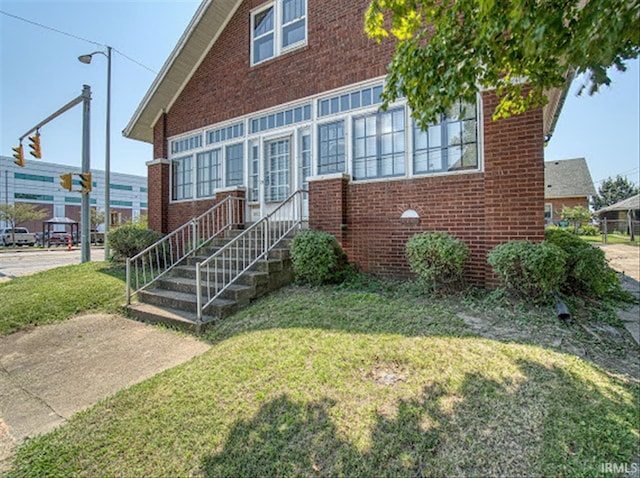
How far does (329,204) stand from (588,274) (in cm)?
443

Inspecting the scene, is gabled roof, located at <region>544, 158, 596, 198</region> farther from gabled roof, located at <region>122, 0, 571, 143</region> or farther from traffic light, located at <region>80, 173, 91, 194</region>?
traffic light, located at <region>80, 173, 91, 194</region>

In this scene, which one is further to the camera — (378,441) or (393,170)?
(393,170)

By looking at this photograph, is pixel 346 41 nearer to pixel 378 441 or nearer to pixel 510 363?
pixel 510 363

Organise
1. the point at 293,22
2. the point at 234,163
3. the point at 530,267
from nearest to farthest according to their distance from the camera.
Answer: the point at 530,267 → the point at 293,22 → the point at 234,163

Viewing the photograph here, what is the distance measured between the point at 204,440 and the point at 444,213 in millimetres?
5082

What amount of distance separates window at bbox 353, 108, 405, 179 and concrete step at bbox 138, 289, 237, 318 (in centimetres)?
379

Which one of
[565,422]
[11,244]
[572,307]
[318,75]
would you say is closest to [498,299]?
[572,307]

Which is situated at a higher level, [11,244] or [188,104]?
[188,104]

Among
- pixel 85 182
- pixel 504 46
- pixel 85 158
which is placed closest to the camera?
pixel 504 46

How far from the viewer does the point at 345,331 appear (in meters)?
3.91

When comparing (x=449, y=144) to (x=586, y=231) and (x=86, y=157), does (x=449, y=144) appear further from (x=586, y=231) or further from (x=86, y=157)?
(x=586, y=231)

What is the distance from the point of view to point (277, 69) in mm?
8320

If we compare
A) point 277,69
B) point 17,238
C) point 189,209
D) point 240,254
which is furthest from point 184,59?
point 17,238

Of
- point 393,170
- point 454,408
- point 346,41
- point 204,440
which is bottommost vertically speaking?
point 204,440
